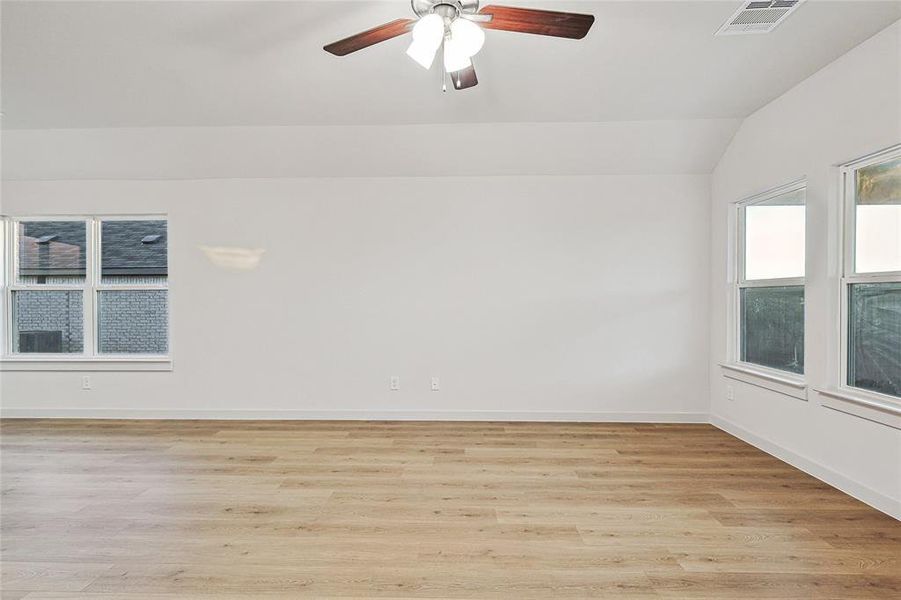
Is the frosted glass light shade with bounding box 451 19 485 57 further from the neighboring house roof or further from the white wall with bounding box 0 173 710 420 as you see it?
the neighboring house roof

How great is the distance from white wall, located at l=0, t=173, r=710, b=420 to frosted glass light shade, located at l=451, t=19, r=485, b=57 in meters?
2.37

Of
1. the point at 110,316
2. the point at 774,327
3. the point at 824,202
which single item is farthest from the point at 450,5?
the point at 110,316

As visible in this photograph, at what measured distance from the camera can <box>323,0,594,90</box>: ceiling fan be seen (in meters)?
1.98

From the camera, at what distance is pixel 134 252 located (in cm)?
480

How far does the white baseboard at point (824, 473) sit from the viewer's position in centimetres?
257

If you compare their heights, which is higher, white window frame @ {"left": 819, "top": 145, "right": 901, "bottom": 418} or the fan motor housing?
the fan motor housing

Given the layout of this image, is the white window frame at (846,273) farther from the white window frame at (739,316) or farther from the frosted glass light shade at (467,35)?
the frosted glass light shade at (467,35)

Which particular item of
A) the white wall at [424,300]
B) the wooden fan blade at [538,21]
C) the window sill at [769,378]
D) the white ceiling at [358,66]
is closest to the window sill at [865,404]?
the window sill at [769,378]

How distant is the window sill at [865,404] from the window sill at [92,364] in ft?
17.9

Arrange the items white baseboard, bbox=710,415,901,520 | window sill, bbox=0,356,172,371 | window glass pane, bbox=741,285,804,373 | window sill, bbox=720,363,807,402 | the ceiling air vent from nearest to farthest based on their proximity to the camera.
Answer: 1. the ceiling air vent
2. white baseboard, bbox=710,415,901,520
3. window sill, bbox=720,363,807,402
4. window glass pane, bbox=741,285,804,373
5. window sill, bbox=0,356,172,371

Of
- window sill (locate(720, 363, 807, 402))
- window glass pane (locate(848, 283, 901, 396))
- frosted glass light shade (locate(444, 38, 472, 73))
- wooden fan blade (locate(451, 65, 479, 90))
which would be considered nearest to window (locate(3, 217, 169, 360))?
wooden fan blade (locate(451, 65, 479, 90))

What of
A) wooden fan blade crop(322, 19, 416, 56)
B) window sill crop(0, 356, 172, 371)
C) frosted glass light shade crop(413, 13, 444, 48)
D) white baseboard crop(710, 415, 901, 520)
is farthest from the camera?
window sill crop(0, 356, 172, 371)

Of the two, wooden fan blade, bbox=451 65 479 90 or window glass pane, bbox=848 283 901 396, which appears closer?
wooden fan blade, bbox=451 65 479 90

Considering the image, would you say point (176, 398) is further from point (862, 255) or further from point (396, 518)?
point (862, 255)
